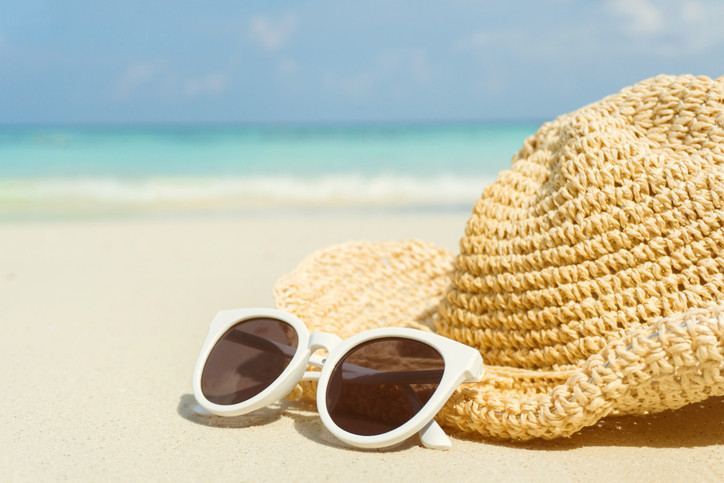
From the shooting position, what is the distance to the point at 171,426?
1330mm

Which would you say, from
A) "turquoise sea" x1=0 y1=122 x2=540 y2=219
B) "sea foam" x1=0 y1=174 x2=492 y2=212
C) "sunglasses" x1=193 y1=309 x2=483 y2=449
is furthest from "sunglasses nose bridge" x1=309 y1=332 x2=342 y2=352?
"sea foam" x1=0 y1=174 x2=492 y2=212

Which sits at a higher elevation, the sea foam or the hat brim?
the hat brim

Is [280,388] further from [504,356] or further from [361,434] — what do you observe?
[504,356]

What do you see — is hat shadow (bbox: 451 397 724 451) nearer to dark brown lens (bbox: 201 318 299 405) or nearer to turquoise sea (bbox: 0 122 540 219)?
dark brown lens (bbox: 201 318 299 405)

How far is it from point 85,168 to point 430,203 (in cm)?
550

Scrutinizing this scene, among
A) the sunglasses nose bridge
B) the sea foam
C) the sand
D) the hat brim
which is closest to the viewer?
the hat brim

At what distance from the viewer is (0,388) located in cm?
Result: 155

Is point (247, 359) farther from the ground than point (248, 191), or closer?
farther from the ground

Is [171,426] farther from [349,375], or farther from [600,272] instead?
[600,272]

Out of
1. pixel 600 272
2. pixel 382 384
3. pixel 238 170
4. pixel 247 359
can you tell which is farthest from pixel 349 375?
pixel 238 170

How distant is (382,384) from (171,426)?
447mm

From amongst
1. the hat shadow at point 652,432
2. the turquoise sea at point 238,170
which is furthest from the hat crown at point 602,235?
the turquoise sea at point 238,170

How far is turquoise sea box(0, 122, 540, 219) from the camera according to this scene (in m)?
7.05

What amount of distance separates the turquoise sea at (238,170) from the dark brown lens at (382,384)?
516 centimetres
